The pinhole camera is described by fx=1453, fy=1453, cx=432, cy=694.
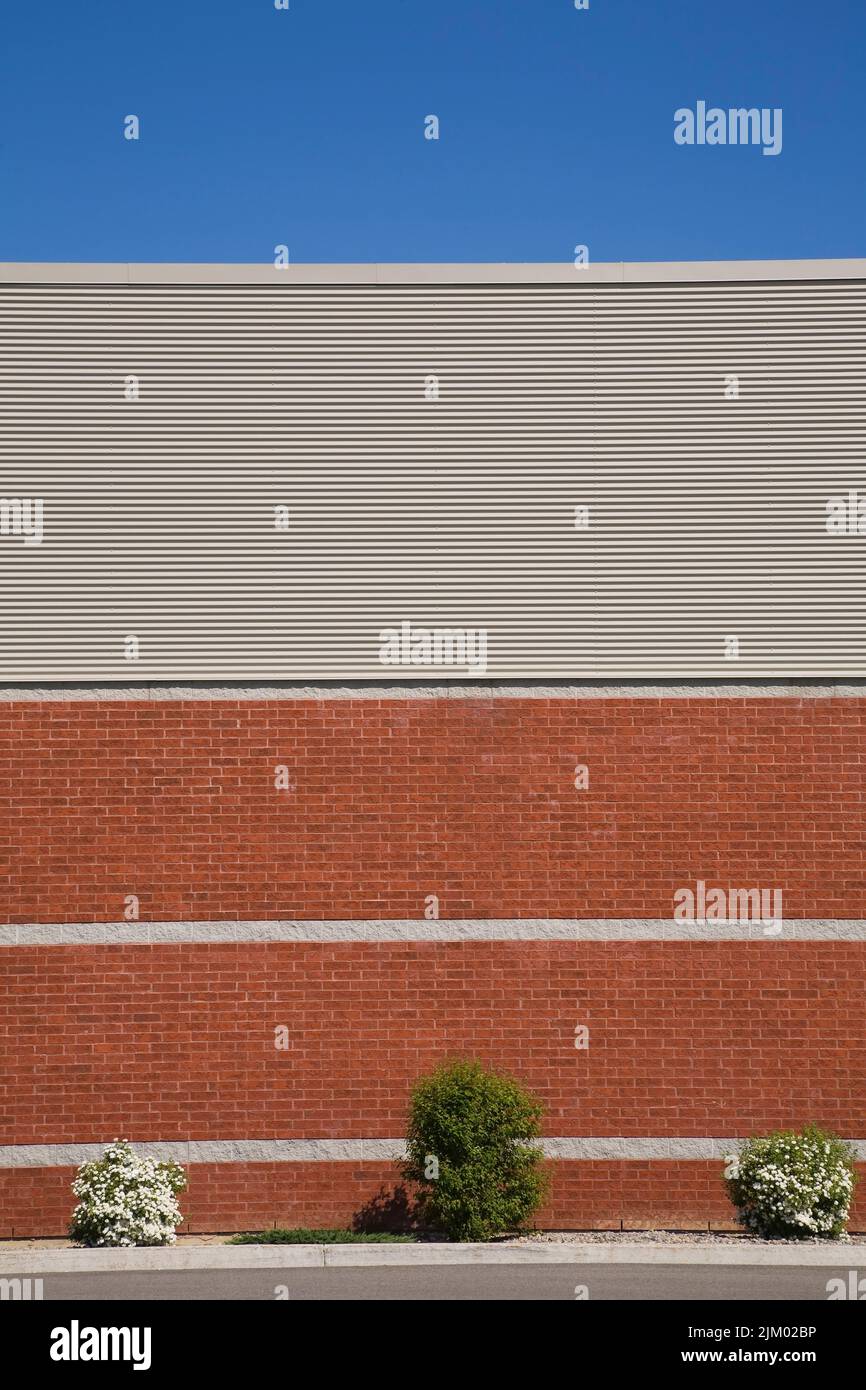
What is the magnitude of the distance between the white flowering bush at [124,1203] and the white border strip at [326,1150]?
1.92ft

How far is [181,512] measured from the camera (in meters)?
16.4

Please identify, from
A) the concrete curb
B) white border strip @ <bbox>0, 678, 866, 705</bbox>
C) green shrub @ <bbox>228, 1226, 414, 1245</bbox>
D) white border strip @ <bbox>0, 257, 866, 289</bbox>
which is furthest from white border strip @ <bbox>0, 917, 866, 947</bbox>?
white border strip @ <bbox>0, 257, 866, 289</bbox>

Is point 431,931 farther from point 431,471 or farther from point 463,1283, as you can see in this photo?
point 431,471

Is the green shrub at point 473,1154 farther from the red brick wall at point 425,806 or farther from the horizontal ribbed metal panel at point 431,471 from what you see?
Answer: the horizontal ribbed metal panel at point 431,471

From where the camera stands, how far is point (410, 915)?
16.0 meters

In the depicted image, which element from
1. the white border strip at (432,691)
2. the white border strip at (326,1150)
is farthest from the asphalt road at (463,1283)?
the white border strip at (432,691)

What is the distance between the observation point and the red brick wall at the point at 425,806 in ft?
52.4

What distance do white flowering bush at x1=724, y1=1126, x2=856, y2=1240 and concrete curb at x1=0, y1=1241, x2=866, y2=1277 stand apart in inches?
23.6

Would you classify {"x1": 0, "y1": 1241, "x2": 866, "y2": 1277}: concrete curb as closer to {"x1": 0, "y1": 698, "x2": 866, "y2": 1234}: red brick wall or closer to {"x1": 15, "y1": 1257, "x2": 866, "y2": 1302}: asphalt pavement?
{"x1": 15, "y1": 1257, "x2": 866, "y2": 1302}: asphalt pavement

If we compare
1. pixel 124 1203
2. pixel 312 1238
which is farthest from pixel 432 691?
pixel 124 1203

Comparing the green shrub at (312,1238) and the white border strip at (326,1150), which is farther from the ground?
the white border strip at (326,1150)

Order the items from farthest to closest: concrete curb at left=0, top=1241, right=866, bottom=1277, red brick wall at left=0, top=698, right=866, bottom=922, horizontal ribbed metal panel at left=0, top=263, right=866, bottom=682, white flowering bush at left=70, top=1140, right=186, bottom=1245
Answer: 1. horizontal ribbed metal panel at left=0, top=263, right=866, bottom=682
2. red brick wall at left=0, top=698, right=866, bottom=922
3. white flowering bush at left=70, top=1140, right=186, bottom=1245
4. concrete curb at left=0, top=1241, right=866, bottom=1277

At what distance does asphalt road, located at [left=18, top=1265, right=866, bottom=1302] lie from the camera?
12.3 meters
